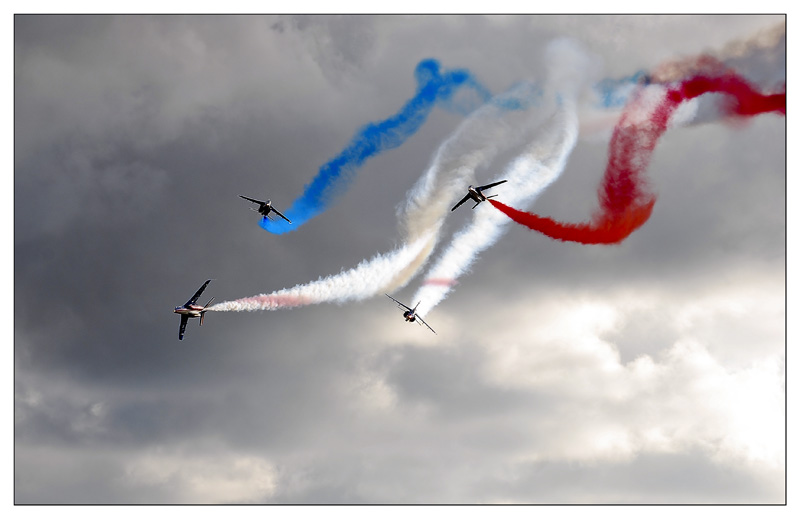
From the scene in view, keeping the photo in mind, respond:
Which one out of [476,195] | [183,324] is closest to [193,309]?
[183,324]

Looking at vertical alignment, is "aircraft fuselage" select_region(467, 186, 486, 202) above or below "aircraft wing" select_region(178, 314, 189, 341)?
A: above

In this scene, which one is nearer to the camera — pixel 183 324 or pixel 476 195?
pixel 476 195

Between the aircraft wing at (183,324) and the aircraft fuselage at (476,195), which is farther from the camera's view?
the aircraft wing at (183,324)

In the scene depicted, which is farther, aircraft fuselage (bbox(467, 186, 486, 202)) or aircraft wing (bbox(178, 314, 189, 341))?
aircraft wing (bbox(178, 314, 189, 341))

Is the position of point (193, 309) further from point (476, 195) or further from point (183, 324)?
point (476, 195)

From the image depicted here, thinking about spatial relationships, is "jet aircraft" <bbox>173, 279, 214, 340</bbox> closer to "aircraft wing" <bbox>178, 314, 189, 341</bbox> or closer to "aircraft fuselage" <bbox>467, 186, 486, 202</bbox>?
"aircraft wing" <bbox>178, 314, 189, 341</bbox>

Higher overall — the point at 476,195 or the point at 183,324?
the point at 476,195

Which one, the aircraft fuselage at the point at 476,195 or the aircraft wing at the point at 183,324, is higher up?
the aircraft fuselage at the point at 476,195

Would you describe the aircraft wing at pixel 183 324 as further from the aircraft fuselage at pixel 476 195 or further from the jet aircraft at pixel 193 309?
the aircraft fuselage at pixel 476 195

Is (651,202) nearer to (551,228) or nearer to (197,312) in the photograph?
(551,228)

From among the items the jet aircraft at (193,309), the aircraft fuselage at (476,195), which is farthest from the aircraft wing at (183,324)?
the aircraft fuselage at (476,195)

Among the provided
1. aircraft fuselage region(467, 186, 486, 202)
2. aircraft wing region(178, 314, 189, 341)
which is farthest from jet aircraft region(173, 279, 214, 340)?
aircraft fuselage region(467, 186, 486, 202)

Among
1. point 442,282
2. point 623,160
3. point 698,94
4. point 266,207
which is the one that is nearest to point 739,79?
point 698,94
